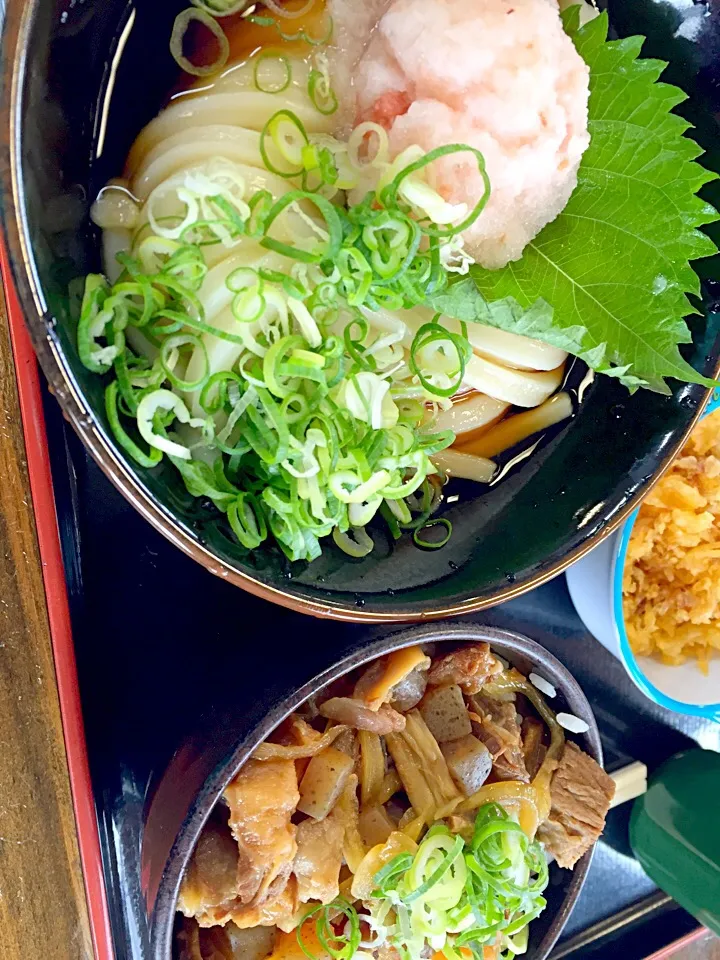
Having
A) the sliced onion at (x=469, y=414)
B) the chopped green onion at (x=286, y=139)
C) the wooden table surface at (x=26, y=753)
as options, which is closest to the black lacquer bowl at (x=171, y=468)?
the sliced onion at (x=469, y=414)

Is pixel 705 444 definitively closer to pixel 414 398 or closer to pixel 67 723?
pixel 414 398

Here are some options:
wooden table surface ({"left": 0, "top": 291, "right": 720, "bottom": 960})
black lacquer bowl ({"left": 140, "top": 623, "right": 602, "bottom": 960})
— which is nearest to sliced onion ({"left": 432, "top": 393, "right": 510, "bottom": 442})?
black lacquer bowl ({"left": 140, "top": 623, "right": 602, "bottom": 960})

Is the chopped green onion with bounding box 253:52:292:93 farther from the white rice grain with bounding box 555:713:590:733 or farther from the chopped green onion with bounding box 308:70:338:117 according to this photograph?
the white rice grain with bounding box 555:713:590:733

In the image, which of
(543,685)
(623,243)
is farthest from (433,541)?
(623,243)

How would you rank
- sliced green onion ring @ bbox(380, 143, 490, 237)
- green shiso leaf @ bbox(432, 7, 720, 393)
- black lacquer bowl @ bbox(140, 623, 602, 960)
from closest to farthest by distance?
sliced green onion ring @ bbox(380, 143, 490, 237), black lacquer bowl @ bbox(140, 623, 602, 960), green shiso leaf @ bbox(432, 7, 720, 393)

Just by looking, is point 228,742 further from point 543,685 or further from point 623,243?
point 623,243

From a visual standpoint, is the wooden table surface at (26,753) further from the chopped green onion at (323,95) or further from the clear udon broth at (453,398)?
the chopped green onion at (323,95)

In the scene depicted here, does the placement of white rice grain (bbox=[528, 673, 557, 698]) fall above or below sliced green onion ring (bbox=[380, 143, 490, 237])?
below
